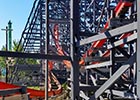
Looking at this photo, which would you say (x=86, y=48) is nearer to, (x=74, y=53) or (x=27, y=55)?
(x=74, y=53)

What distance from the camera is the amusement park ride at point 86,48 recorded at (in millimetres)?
3407

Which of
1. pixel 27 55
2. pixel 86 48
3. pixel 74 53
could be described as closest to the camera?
pixel 27 55

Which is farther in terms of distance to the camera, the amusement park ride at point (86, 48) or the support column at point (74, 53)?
the support column at point (74, 53)

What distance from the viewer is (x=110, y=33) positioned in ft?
10.7

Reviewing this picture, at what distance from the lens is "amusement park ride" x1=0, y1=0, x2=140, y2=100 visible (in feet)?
11.2

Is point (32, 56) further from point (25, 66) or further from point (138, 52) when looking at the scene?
point (25, 66)

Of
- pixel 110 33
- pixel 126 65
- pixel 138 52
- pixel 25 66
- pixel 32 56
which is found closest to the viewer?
pixel 138 52

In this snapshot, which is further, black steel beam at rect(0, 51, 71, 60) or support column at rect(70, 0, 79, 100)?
support column at rect(70, 0, 79, 100)

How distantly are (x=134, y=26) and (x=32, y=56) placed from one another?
1.33 m

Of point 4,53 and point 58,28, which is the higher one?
point 58,28

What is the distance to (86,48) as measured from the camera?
8.28m

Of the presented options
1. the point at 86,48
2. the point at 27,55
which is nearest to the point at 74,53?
the point at 27,55

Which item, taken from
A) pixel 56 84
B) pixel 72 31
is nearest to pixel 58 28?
pixel 56 84

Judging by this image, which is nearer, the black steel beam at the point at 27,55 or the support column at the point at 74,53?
the black steel beam at the point at 27,55
